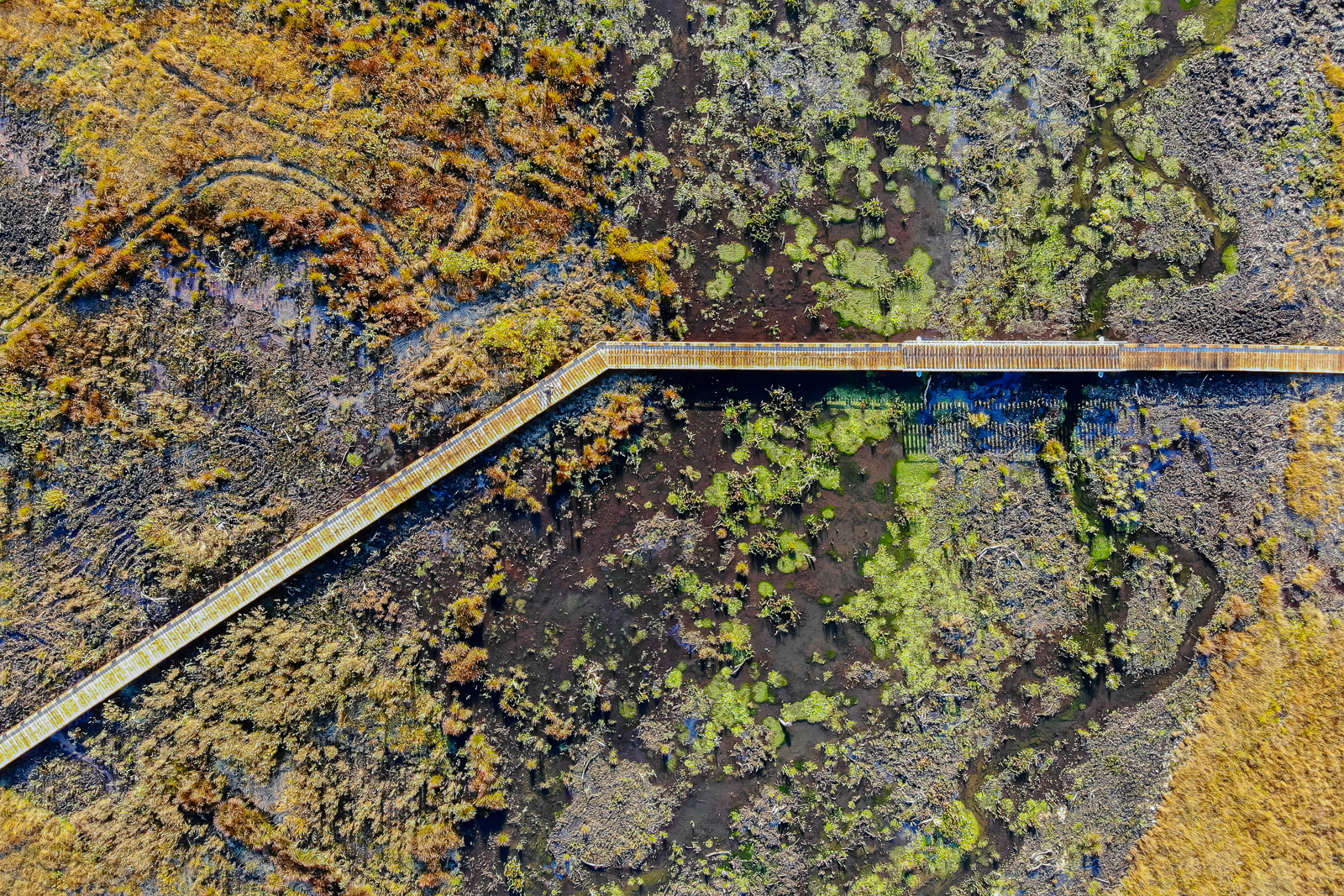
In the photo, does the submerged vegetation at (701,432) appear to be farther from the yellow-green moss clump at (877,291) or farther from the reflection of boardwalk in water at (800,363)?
the reflection of boardwalk in water at (800,363)

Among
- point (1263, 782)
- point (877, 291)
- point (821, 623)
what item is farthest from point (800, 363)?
point (1263, 782)

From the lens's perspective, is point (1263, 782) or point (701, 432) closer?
point (1263, 782)

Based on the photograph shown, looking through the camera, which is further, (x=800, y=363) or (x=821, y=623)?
(x=821, y=623)

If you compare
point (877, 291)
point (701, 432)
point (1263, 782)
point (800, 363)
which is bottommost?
point (1263, 782)

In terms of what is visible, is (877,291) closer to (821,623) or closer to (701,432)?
(701,432)

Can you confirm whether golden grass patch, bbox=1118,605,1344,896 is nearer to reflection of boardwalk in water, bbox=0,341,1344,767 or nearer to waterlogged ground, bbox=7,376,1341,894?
waterlogged ground, bbox=7,376,1341,894

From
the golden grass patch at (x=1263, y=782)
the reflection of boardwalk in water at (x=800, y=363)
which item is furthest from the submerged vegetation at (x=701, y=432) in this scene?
the reflection of boardwalk in water at (x=800, y=363)

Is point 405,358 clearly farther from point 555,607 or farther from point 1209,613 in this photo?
point 1209,613

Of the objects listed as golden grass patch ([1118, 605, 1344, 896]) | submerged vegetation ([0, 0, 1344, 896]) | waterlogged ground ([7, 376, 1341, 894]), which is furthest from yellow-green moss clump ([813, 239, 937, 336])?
golden grass patch ([1118, 605, 1344, 896])

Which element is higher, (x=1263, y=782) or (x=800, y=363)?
(x=800, y=363)

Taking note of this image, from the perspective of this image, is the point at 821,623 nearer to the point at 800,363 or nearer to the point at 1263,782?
the point at 800,363

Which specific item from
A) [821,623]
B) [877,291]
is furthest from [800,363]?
[821,623]
